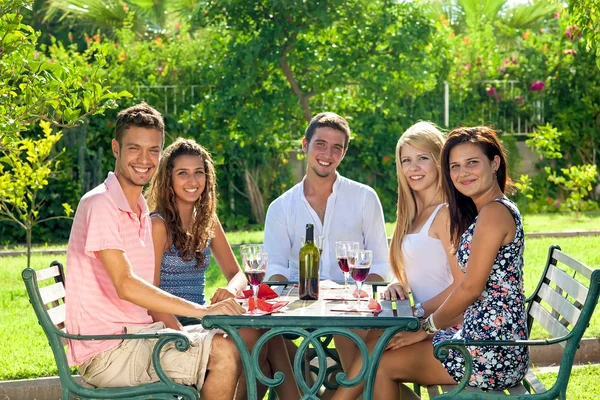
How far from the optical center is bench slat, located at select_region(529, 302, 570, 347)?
3.70 meters

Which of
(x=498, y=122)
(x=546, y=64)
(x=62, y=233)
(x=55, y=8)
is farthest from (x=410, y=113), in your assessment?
(x=55, y=8)

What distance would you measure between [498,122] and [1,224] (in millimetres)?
7665

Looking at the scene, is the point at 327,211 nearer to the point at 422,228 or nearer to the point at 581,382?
the point at 422,228

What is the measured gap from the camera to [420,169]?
4645 millimetres

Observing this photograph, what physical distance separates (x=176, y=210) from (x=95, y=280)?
89cm

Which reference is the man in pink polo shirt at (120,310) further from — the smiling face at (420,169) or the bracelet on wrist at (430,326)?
the smiling face at (420,169)

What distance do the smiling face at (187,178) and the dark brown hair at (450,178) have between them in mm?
1253

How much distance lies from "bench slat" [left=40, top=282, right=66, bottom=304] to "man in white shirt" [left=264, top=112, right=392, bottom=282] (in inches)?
57.6

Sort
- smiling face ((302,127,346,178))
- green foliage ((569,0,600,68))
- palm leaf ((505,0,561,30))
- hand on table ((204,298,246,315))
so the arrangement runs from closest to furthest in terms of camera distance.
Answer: hand on table ((204,298,246,315))
smiling face ((302,127,346,178))
green foliage ((569,0,600,68))
palm leaf ((505,0,561,30))

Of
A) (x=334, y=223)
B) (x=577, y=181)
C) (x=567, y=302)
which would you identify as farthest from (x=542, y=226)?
(x=567, y=302)

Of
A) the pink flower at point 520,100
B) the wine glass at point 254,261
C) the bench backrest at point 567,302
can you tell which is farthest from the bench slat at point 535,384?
the pink flower at point 520,100

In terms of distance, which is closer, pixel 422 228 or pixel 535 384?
pixel 535 384

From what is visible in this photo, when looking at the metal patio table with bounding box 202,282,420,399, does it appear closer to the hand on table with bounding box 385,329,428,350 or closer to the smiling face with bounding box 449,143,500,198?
the hand on table with bounding box 385,329,428,350

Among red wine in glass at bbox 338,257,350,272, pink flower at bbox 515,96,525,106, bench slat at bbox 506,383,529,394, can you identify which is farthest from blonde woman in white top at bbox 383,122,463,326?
pink flower at bbox 515,96,525,106
